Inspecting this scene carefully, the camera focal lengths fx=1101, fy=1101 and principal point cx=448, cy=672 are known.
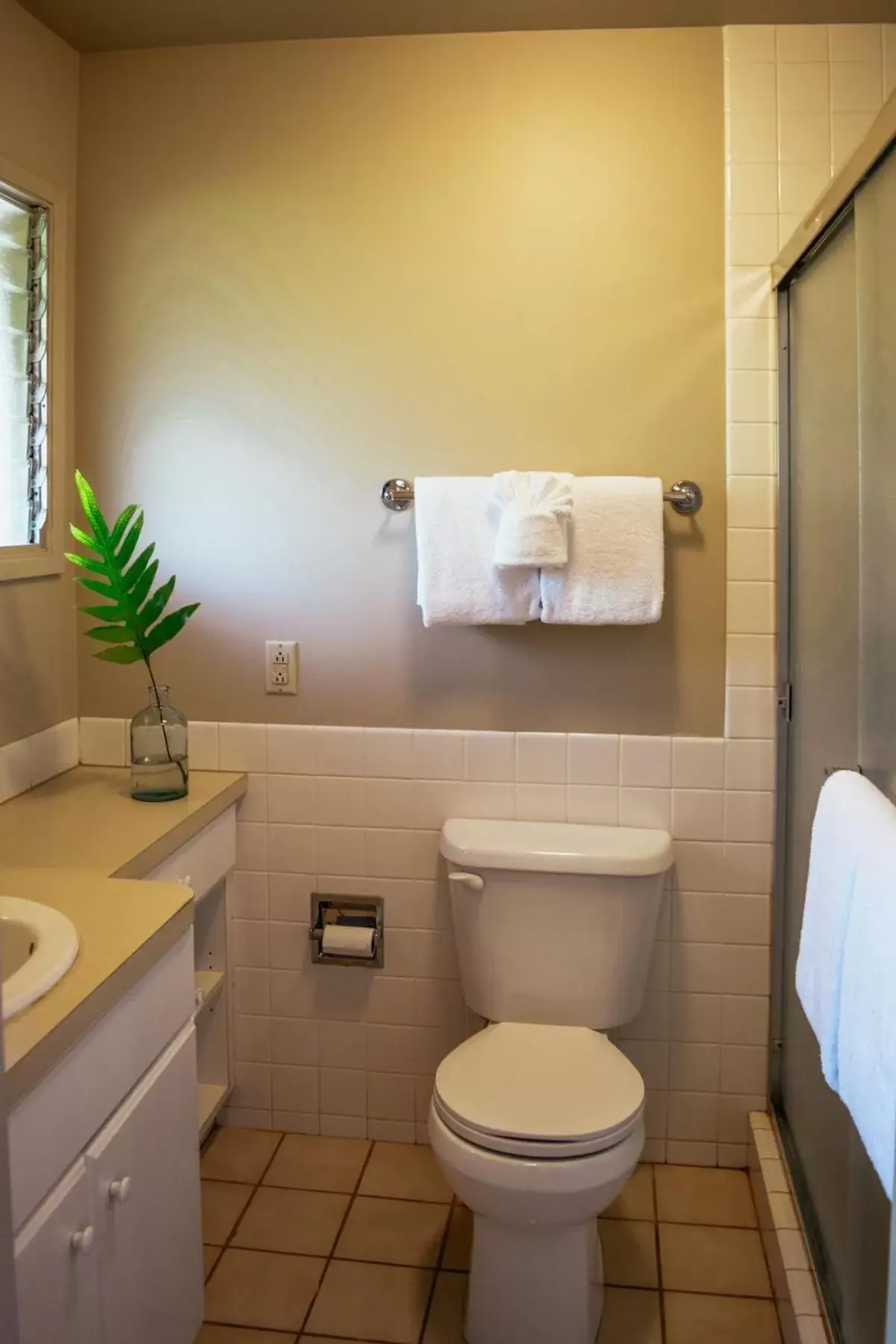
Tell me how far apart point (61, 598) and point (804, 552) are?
4.94 ft

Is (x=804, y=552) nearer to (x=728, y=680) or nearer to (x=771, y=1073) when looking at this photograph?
(x=728, y=680)

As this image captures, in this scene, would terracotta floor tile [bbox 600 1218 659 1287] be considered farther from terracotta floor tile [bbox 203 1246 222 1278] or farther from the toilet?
terracotta floor tile [bbox 203 1246 222 1278]

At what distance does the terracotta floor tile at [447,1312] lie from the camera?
1.84 m

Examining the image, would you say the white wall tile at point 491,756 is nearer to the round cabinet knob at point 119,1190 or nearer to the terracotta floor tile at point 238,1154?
the terracotta floor tile at point 238,1154

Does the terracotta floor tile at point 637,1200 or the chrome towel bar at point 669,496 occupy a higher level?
the chrome towel bar at point 669,496

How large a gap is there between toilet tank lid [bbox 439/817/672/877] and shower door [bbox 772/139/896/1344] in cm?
28

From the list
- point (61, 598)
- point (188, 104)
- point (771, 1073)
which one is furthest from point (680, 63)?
point (771, 1073)

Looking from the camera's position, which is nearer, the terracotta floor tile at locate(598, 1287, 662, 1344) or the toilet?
the toilet

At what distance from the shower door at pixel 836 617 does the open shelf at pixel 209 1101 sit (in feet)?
3.82

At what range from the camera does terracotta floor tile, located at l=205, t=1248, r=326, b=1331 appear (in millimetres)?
1873

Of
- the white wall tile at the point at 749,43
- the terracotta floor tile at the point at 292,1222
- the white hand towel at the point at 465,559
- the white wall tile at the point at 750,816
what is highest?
the white wall tile at the point at 749,43

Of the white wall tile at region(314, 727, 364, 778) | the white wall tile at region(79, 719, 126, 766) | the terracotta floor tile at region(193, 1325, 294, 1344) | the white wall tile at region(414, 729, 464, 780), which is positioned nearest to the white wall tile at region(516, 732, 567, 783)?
the white wall tile at region(414, 729, 464, 780)

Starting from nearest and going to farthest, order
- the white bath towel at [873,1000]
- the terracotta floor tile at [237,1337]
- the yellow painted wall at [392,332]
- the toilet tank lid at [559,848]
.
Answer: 1. the white bath towel at [873,1000]
2. the terracotta floor tile at [237,1337]
3. the toilet tank lid at [559,848]
4. the yellow painted wall at [392,332]

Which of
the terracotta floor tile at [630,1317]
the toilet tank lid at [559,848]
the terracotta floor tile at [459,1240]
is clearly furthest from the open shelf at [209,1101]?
the terracotta floor tile at [630,1317]
